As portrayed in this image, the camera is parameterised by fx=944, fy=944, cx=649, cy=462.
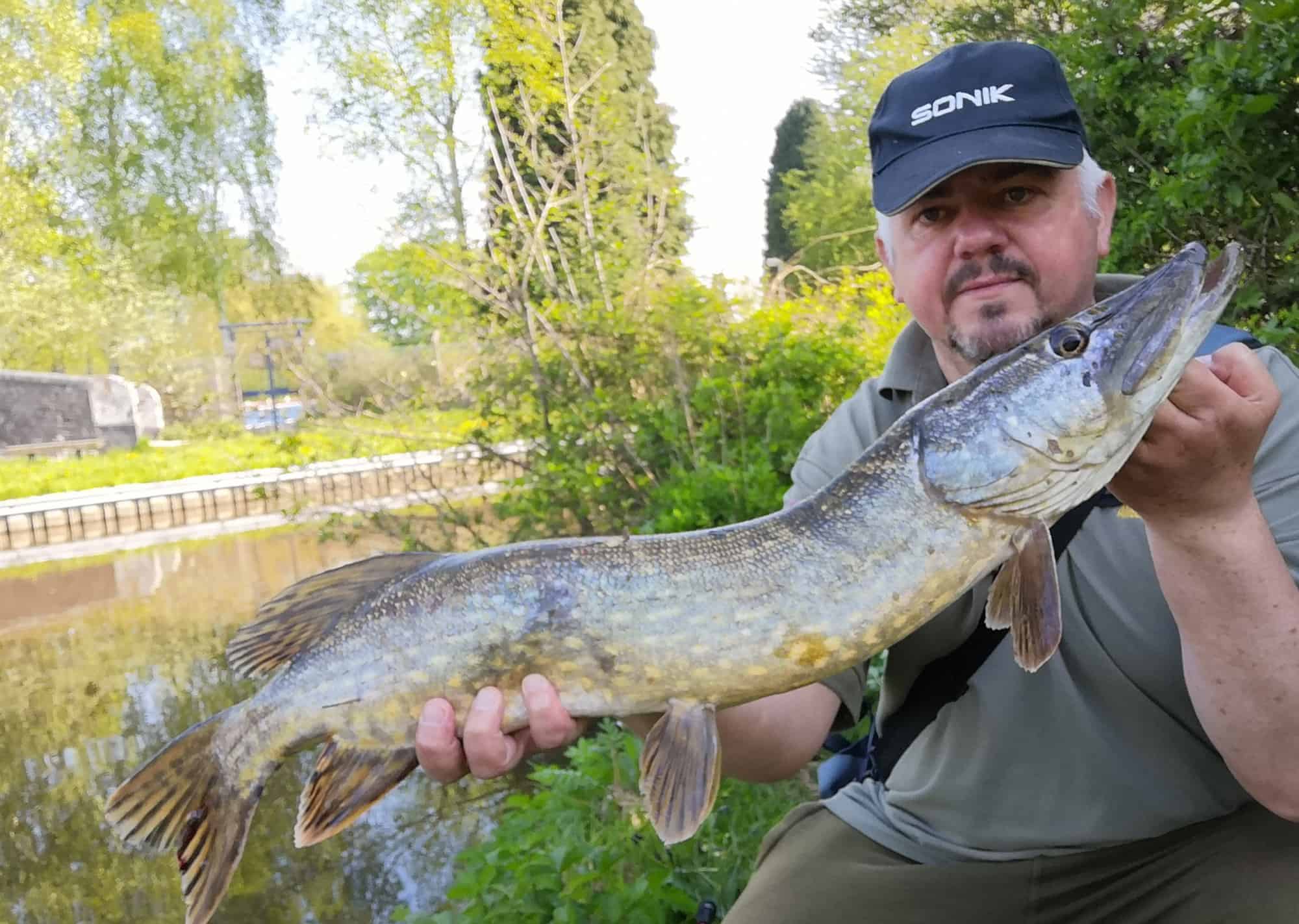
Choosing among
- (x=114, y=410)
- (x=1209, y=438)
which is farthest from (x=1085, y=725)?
(x=114, y=410)

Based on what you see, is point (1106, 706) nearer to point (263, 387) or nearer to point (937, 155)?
point (937, 155)

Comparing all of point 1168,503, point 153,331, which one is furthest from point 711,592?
point 153,331

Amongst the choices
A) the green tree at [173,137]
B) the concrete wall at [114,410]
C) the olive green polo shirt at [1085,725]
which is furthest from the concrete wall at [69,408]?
the olive green polo shirt at [1085,725]

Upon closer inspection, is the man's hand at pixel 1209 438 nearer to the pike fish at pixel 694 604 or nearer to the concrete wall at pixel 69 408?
the pike fish at pixel 694 604

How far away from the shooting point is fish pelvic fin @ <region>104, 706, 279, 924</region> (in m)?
1.64

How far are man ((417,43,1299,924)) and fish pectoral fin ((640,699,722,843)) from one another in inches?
6.7

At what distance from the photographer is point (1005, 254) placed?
1910 millimetres

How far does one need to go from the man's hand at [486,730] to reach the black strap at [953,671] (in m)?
0.68

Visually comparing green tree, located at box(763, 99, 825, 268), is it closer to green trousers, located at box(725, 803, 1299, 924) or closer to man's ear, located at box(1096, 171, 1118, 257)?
man's ear, located at box(1096, 171, 1118, 257)

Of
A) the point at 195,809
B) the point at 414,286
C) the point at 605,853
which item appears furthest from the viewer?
the point at 414,286

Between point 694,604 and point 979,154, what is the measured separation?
1050 millimetres

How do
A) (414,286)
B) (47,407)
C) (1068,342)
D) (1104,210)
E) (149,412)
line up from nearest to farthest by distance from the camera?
(1068,342) → (1104,210) → (414,286) → (47,407) → (149,412)

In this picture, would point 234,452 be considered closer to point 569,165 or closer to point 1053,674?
point 569,165

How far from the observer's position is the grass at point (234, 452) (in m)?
7.02
